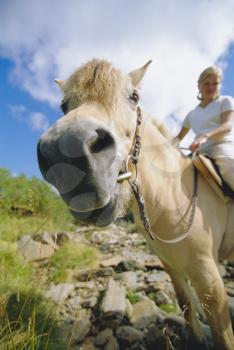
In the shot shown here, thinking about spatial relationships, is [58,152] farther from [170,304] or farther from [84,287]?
[84,287]

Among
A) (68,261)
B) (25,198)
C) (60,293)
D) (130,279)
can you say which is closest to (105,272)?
(130,279)

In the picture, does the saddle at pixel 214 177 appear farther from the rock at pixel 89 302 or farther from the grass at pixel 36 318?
the rock at pixel 89 302

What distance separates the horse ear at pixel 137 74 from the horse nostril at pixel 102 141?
42.2 inches

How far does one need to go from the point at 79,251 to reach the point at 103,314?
4.09m

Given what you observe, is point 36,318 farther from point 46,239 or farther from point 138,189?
point 46,239

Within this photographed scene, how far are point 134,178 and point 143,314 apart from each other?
2571 millimetres

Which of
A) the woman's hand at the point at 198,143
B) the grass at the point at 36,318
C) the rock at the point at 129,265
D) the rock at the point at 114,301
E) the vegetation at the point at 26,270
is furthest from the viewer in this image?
the rock at the point at 129,265

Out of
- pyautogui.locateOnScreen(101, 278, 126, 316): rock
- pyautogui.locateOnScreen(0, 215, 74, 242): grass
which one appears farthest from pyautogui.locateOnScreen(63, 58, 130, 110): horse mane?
pyautogui.locateOnScreen(0, 215, 74, 242): grass

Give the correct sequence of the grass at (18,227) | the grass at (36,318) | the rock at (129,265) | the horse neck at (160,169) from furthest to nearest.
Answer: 1. the grass at (18,227)
2. the rock at (129,265)
3. the grass at (36,318)
4. the horse neck at (160,169)

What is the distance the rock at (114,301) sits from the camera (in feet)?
12.2

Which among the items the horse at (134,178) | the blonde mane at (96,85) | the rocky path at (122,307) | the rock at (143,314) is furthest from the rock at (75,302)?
the blonde mane at (96,85)

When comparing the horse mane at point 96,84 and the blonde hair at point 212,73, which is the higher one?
the blonde hair at point 212,73

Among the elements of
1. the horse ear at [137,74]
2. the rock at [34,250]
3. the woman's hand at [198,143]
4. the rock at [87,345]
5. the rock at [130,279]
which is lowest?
the rock at [87,345]

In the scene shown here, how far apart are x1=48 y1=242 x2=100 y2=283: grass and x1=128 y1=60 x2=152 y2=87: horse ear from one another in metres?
4.89
